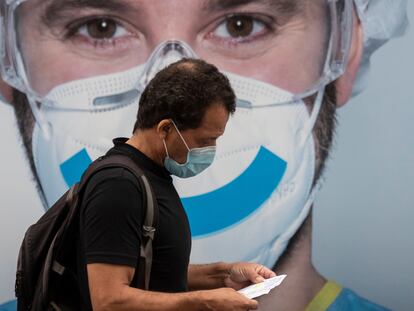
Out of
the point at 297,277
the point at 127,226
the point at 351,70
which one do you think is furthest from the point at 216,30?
the point at 127,226

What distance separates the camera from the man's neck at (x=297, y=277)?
288cm

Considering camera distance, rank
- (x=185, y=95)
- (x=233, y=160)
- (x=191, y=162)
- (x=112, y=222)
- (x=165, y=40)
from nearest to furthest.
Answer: (x=112, y=222) → (x=185, y=95) → (x=191, y=162) → (x=165, y=40) → (x=233, y=160)

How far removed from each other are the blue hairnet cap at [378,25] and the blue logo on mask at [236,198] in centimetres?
46

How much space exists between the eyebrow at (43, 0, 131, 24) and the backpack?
1330 millimetres

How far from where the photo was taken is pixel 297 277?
2889 mm

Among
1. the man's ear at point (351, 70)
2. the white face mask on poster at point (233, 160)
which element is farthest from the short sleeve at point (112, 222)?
the man's ear at point (351, 70)

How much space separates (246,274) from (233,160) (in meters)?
1.07

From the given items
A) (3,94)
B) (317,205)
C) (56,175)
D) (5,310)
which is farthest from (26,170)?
(317,205)

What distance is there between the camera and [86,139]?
2.78 meters

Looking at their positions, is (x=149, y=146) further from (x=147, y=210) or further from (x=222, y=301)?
(x=222, y=301)

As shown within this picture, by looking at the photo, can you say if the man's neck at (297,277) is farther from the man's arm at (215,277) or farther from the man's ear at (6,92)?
the man's ear at (6,92)

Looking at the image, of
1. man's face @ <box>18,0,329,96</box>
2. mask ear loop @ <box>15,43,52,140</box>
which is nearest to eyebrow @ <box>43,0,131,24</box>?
man's face @ <box>18,0,329,96</box>

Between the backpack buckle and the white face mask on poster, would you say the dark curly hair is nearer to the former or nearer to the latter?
the backpack buckle

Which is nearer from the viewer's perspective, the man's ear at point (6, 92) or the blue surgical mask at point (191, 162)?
the blue surgical mask at point (191, 162)
